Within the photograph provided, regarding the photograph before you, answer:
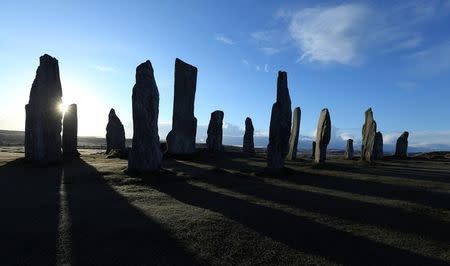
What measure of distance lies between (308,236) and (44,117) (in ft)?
53.2

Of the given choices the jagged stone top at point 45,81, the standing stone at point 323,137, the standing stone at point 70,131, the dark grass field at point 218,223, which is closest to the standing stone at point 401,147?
the standing stone at point 323,137

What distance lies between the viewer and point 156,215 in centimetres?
947

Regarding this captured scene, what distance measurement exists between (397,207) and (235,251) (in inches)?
223

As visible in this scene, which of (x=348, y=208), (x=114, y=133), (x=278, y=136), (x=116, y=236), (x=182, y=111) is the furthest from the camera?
(x=114, y=133)

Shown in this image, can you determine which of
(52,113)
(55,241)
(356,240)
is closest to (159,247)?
(55,241)

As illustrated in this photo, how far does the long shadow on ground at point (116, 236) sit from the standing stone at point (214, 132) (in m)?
21.6

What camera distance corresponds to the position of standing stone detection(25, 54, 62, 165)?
2000 centimetres

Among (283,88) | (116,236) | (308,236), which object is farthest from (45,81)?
(308,236)

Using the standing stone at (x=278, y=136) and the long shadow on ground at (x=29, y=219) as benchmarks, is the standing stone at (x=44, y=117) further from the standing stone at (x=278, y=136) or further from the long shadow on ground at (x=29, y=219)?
the standing stone at (x=278, y=136)

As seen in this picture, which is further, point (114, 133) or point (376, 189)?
point (114, 133)

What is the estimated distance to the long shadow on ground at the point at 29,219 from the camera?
6.79 meters

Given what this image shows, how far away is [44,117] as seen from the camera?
2017 centimetres

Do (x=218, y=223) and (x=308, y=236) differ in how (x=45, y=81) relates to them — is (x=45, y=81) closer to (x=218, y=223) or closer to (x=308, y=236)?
(x=218, y=223)

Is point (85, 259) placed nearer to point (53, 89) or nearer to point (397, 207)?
point (397, 207)
